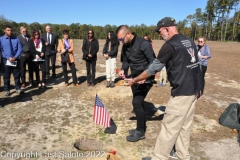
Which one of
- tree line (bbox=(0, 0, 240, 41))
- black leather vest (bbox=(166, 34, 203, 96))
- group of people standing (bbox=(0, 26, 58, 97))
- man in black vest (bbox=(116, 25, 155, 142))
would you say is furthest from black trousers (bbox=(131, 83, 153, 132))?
tree line (bbox=(0, 0, 240, 41))

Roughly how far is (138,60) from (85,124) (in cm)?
196

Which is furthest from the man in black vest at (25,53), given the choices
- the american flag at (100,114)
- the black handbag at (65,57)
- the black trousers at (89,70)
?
the american flag at (100,114)

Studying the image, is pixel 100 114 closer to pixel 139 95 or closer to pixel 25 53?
pixel 139 95

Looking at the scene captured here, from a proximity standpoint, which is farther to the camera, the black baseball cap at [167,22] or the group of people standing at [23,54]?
the group of people standing at [23,54]

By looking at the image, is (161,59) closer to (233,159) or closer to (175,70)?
(175,70)

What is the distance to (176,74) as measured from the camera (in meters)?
2.86

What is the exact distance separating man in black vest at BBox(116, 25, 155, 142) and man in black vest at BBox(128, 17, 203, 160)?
0.88m

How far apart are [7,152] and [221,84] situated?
8.61 meters

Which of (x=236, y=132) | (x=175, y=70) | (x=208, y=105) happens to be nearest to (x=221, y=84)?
(x=208, y=105)

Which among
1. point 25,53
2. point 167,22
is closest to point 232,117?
point 167,22

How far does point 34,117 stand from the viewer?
16.8 feet

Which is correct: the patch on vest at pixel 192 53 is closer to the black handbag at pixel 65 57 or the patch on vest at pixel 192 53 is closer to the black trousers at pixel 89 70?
the black trousers at pixel 89 70

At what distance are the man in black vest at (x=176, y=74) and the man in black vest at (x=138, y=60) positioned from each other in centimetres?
88

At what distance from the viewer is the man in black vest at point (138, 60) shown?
12.7 ft
